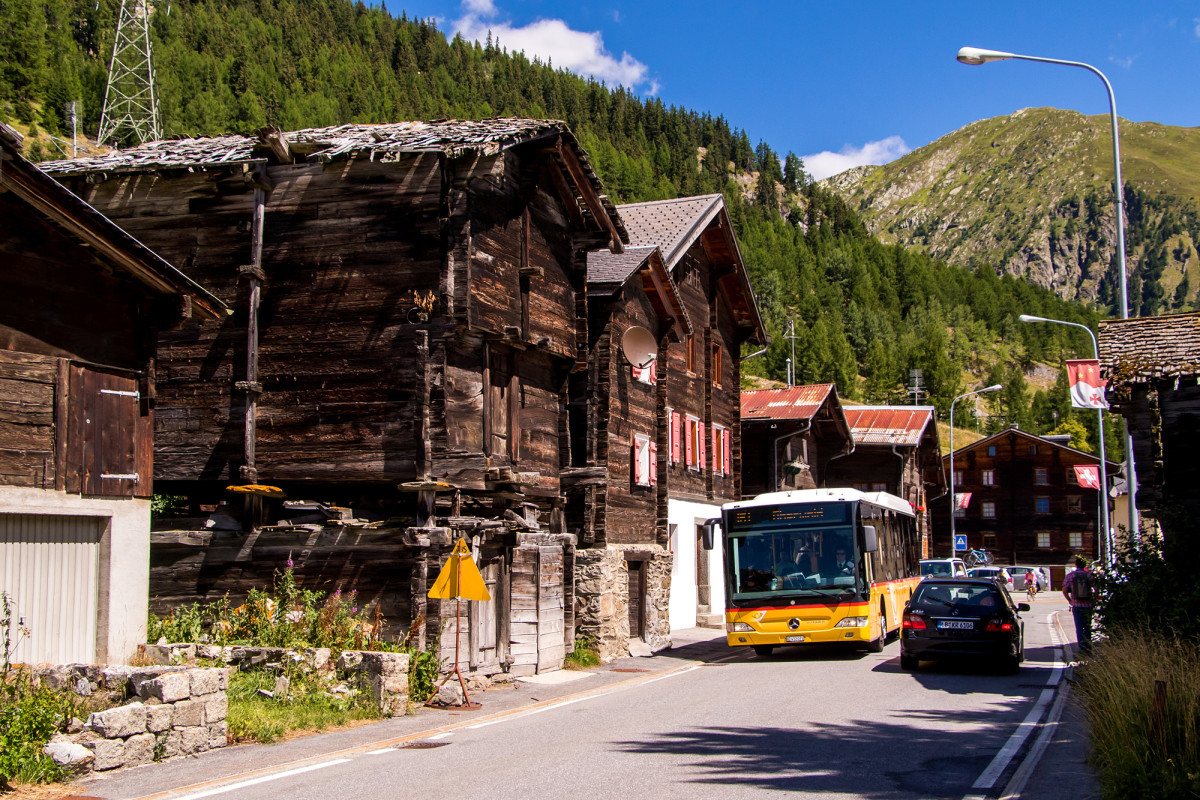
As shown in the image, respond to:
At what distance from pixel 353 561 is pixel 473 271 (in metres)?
5.19

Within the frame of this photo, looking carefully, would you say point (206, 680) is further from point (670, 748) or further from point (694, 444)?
point (694, 444)

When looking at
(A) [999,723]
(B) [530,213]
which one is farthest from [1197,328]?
(B) [530,213]

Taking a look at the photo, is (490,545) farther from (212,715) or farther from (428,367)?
(212,715)

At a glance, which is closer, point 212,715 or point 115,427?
point 212,715

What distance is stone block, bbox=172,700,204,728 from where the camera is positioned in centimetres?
1134

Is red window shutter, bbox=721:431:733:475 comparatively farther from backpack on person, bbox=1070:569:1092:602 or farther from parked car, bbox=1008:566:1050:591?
parked car, bbox=1008:566:1050:591

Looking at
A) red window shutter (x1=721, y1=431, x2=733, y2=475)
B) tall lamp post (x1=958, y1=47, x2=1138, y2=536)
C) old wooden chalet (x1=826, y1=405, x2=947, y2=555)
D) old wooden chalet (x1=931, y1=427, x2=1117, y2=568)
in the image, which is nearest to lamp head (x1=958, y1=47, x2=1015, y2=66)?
tall lamp post (x1=958, y1=47, x2=1138, y2=536)

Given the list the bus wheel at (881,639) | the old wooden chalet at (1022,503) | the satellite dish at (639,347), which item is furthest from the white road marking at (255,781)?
the old wooden chalet at (1022,503)

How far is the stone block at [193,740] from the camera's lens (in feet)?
37.1

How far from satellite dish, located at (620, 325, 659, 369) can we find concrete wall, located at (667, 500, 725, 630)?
591 centimetres

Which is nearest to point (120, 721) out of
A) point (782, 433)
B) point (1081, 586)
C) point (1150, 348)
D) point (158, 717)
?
point (158, 717)

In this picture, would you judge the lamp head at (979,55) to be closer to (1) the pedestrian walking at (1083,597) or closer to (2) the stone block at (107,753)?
(1) the pedestrian walking at (1083,597)

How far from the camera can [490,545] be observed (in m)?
18.8

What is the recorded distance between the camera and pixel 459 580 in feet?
50.9
